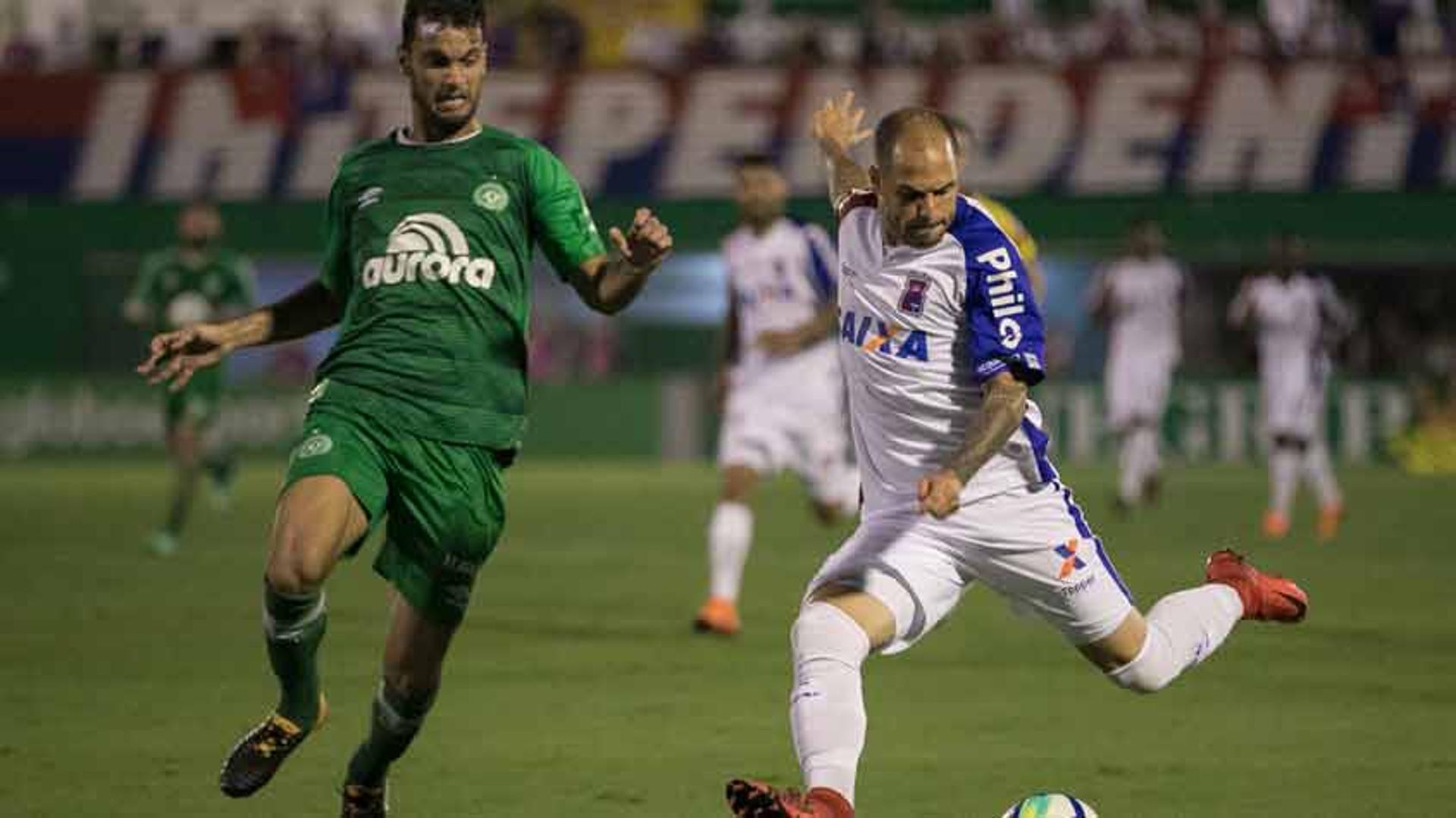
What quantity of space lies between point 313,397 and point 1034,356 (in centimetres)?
218

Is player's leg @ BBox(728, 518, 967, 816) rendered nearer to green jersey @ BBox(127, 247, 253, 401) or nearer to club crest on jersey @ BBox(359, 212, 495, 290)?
club crest on jersey @ BBox(359, 212, 495, 290)

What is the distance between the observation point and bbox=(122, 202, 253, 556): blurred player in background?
19.5m

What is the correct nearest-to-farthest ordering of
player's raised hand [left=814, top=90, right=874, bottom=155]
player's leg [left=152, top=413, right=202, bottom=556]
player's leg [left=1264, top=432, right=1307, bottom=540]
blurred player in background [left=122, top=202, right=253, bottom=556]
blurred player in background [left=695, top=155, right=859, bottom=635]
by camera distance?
player's raised hand [left=814, top=90, right=874, bottom=155], blurred player in background [left=695, top=155, right=859, bottom=635], player's leg [left=152, top=413, right=202, bottom=556], blurred player in background [left=122, top=202, right=253, bottom=556], player's leg [left=1264, top=432, right=1307, bottom=540]

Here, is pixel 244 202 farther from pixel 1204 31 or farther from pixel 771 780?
pixel 771 780

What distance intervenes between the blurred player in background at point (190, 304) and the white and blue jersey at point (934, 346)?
1295 centimetres

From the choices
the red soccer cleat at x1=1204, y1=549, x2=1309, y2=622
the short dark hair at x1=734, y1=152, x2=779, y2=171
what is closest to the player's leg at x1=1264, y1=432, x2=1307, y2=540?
the short dark hair at x1=734, y1=152, x2=779, y2=171

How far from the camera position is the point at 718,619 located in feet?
44.6

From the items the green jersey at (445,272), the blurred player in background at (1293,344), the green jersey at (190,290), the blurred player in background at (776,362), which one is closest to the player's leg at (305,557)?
the green jersey at (445,272)

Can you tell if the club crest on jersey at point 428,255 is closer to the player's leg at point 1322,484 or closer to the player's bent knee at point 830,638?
the player's bent knee at point 830,638

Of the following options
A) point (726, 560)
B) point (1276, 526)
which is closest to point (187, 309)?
point (726, 560)

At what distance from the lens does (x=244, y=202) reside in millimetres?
37531

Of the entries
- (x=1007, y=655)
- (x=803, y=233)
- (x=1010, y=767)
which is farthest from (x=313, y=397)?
(x=803, y=233)

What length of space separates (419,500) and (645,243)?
103 centimetres

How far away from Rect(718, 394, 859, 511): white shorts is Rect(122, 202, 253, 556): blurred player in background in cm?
659
